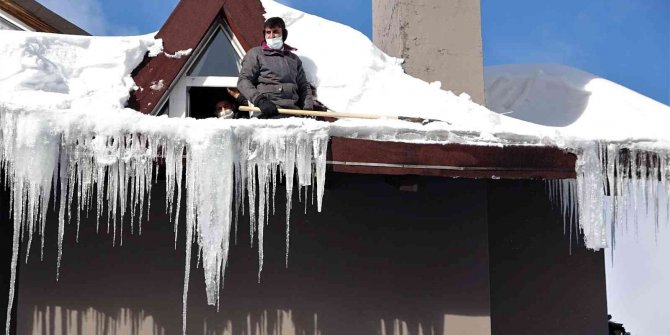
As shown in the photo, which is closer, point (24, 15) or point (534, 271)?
point (534, 271)

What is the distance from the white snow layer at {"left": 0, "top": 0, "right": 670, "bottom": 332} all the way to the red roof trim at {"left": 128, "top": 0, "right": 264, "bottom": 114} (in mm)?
122

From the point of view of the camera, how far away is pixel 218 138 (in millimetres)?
3971

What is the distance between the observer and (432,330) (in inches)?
191

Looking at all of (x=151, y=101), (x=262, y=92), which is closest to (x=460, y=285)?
(x=262, y=92)

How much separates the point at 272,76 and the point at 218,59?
2.11 ft

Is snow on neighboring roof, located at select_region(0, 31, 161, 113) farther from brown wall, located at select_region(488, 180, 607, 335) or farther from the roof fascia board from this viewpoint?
brown wall, located at select_region(488, 180, 607, 335)

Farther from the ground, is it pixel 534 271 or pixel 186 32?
pixel 186 32

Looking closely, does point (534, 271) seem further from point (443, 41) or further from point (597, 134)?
point (443, 41)

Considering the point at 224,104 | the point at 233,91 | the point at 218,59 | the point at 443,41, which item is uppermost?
the point at 443,41

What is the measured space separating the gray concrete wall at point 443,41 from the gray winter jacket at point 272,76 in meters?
1.73

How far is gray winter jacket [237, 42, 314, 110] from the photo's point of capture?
4.86 meters

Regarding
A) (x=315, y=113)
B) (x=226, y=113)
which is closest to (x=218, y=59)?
(x=226, y=113)

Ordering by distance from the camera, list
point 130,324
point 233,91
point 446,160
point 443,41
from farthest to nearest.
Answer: point 443,41 < point 233,91 < point 130,324 < point 446,160

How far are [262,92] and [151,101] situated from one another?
89 cm
